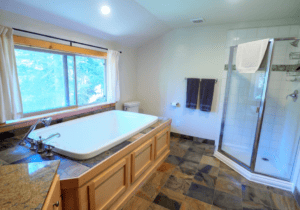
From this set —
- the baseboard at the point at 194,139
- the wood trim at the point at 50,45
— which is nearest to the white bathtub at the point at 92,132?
the wood trim at the point at 50,45

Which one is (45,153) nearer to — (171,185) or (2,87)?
(2,87)

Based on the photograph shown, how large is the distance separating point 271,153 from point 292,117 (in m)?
0.69

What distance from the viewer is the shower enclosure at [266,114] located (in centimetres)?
217

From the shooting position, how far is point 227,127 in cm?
290

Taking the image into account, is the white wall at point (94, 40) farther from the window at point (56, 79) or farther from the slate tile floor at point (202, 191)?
the slate tile floor at point (202, 191)

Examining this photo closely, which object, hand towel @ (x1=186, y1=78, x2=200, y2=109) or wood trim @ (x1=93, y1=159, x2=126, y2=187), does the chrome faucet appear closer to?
wood trim @ (x1=93, y1=159, x2=126, y2=187)

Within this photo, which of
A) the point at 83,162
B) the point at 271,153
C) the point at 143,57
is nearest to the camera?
the point at 83,162

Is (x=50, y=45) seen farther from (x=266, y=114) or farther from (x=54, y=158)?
(x=266, y=114)

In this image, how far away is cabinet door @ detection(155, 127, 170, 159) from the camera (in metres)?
2.32

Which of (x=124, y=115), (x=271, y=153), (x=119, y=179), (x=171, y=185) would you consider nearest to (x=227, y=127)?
(x=271, y=153)

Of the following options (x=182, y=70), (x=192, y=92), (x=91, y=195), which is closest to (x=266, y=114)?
(x=192, y=92)

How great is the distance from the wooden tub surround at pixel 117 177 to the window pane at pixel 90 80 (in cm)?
135

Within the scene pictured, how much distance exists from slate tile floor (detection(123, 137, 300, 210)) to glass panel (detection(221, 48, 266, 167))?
503 mm

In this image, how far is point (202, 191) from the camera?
193cm
